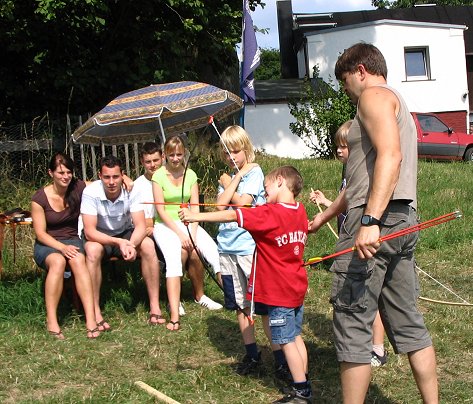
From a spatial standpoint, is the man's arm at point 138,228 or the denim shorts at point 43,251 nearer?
the denim shorts at point 43,251

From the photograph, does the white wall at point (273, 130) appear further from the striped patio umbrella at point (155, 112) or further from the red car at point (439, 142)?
the striped patio umbrella at point (155, 112)

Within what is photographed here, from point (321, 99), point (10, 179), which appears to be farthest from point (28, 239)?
point (321, 99)

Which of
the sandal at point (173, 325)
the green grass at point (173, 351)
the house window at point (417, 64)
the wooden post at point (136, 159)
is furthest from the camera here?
the house window at point (417, 64)

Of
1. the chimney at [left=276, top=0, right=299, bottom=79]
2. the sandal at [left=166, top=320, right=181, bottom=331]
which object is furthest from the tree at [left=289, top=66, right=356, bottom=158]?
the chimney at [left=276, top=0, right=299, bottom=79]

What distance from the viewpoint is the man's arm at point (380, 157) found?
3.37m

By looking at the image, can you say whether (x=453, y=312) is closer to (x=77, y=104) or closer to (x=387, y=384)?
(x=387, y=384)

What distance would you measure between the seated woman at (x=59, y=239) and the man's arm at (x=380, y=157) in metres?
2.95

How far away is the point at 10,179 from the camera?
954cm

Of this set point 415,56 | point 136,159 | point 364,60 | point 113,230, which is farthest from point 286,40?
point 364,60

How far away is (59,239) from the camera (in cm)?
631

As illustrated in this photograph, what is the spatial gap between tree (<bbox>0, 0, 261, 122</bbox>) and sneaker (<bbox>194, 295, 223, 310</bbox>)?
475 cm

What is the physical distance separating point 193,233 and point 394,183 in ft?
10.6

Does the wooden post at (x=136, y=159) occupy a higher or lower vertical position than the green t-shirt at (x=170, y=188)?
higher

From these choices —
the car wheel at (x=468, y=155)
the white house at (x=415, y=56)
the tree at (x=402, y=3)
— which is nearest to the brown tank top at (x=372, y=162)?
the car wheel at (x=468, y=155)
